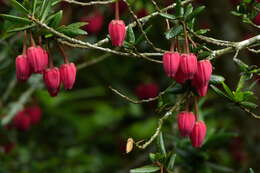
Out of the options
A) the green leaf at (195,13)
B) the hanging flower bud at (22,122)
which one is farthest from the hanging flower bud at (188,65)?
the hanging flower bud at (22,122)

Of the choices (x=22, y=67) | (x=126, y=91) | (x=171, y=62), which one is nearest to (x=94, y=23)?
(x=126, y=91)

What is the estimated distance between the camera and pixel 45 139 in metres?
3.47

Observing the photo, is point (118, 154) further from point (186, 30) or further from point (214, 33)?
point (186, 30)

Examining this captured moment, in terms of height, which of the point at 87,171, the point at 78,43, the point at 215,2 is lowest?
the point at 87,171

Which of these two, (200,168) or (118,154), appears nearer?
(200,168)

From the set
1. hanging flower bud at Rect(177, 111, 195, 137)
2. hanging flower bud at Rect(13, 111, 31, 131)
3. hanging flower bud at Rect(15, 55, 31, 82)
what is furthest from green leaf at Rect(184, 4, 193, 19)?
hanging flower bud at Rect(13, 111, 31, 131)

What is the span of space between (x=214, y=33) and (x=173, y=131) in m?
0.81

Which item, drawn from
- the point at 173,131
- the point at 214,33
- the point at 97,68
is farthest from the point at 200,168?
the point at 97,68

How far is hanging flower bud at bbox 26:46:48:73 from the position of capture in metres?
1.57

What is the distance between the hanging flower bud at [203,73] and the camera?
5.08ft

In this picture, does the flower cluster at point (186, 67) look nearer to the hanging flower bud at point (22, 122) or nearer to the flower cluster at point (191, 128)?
the flower cluster at point (191, 128)

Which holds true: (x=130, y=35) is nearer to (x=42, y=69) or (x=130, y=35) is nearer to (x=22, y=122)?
(x=42, y=69)

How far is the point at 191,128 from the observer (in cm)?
166

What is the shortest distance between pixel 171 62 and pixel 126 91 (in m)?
2.13
